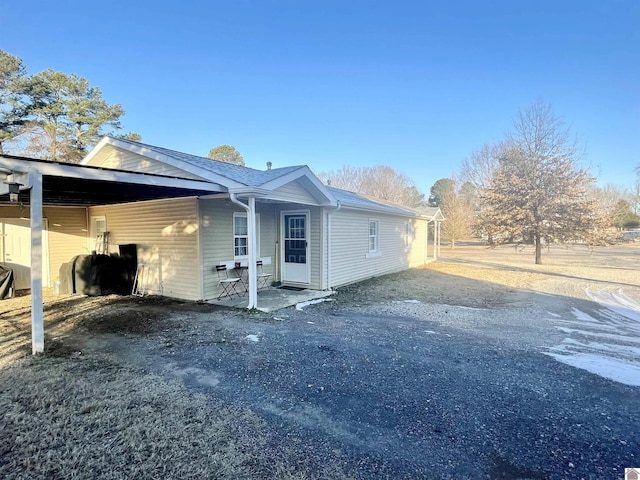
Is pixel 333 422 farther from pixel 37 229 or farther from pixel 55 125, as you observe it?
pixel 55 125

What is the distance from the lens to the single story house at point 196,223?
709 cm

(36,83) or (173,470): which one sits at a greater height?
(36,83)

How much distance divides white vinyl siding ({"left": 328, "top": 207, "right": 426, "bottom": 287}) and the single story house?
0.06 metres

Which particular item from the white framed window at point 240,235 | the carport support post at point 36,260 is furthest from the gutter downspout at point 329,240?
the carport support post at point 36,260

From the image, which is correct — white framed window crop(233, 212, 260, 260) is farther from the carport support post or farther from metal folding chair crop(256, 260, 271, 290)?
the carport support post

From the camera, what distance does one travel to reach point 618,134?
2102 cm

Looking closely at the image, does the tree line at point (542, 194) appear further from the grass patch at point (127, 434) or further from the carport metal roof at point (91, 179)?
the grass patch at point (127, 434)

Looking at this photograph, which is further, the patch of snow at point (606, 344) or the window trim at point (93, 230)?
the window trim at point (93, 230)

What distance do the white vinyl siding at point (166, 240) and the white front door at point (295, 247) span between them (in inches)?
117

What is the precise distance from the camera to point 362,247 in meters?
11.7

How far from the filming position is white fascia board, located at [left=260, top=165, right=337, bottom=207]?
7334 mm

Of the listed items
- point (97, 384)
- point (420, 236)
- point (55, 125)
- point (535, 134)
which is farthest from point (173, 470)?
point (55, 125)

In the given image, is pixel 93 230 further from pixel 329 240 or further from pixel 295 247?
pixel 329 240

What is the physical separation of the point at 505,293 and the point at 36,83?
25.9 metres
